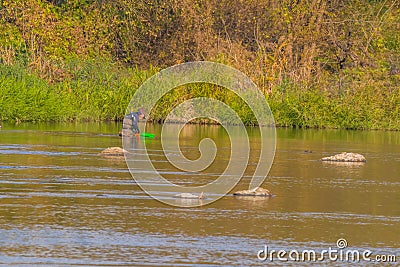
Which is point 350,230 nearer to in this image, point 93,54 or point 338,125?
point 338,125

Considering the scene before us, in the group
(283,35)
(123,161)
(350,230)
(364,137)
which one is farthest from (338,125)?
(350,230)

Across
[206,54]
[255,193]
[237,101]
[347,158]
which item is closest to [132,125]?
[347,158]

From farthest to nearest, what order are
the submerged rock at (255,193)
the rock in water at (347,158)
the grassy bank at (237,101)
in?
the grassy bank at (237,101), the rock in water at (347,158), the submerged rock at (255,193)

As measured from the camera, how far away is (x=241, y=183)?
15.5 metres

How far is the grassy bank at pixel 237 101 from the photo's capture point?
33.0 m

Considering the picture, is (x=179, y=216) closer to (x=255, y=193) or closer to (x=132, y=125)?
(x=255, y=193)

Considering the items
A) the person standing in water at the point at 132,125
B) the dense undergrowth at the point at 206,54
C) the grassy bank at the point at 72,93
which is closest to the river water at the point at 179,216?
the person standing in water at the point at 132,125

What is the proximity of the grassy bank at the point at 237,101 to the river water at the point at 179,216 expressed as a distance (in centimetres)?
1357

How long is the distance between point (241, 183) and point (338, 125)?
19189 mm

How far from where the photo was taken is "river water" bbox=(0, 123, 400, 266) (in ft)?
31.0

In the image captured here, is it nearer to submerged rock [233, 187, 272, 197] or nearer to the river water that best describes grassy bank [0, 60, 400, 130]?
the river water

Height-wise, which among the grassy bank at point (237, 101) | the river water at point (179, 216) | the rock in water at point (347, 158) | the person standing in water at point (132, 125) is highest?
the grassy bank at point (237, 101)

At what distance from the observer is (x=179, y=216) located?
11617 mm

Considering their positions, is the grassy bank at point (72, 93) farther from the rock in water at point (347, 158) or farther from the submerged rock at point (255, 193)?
the submerged rock at point (255, 193)
